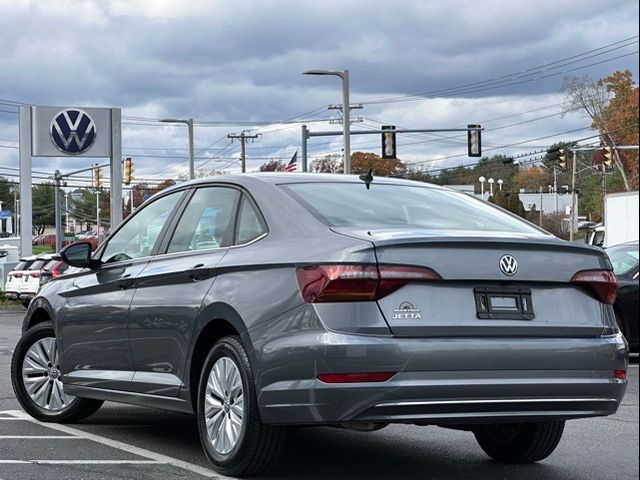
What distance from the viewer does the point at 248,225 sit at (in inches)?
260

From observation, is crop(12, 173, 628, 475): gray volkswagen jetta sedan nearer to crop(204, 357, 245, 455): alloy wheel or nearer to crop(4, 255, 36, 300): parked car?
crop(204, 357, 245, 455): alloy wheel

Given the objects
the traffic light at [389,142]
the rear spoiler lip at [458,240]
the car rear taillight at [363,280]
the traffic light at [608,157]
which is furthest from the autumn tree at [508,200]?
the car rear taillight at [363,280]

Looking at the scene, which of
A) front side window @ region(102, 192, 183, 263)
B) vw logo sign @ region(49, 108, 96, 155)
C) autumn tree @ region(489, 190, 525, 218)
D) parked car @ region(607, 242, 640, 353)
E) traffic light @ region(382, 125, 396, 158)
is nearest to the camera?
front side window @ region(102, 192, 183, 263)

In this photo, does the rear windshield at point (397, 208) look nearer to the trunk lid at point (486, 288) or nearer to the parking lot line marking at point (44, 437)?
the trunk lid at point (486, 288)

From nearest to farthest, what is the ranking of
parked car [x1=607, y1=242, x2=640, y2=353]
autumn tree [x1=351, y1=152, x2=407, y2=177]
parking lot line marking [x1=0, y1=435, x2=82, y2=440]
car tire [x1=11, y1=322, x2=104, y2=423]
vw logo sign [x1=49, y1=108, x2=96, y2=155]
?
parking lot line marking [x1=0, y1=435, x2=82, y2=440] → car tire [x1=11, y1=322, x2=104, y2=423] → parked car [x1=607, y1=242, x2=640, y2=353] → vw logo sign [x1=49, y1=108, x2=96, y2=155] → autumn tree [x1=351, y1=152, x2=407, y2=177]

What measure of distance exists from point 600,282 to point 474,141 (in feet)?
113

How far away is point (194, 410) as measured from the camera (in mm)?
6668

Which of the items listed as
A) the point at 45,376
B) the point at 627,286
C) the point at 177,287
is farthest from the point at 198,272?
the point at 627,286

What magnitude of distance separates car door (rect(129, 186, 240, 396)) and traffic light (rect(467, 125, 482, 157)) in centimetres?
3310

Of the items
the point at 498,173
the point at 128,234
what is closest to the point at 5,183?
the point at 498,173

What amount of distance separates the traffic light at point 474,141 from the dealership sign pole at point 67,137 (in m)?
11.9

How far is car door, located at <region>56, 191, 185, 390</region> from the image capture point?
24.3 feet

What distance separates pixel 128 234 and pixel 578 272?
10.6ft

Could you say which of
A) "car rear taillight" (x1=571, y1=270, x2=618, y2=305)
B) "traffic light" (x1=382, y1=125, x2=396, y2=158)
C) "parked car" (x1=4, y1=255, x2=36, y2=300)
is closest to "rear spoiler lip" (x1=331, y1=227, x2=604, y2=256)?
"car rear taillight" (x1=571, y1=270, x2=618, y2=305)
